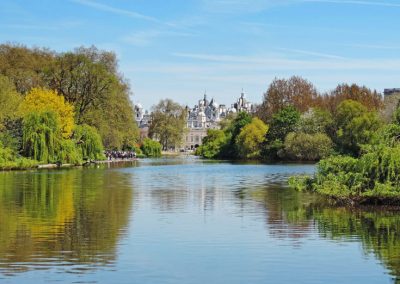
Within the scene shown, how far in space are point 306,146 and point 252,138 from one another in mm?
11507

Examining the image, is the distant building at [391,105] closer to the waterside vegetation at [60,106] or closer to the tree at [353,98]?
the tree at [353,98]

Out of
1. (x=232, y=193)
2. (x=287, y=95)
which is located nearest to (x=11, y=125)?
(x=232, y=193)

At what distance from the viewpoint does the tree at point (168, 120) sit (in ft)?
467

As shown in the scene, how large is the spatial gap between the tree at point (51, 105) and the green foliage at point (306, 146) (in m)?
25.8

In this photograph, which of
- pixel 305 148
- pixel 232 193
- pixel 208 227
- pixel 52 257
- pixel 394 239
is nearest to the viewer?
pixel 52 257

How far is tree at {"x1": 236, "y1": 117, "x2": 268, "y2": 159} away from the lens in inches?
3492

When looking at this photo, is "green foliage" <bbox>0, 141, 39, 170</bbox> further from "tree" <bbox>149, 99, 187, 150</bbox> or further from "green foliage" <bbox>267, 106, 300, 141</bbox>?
"tree" <bbox>149, 99, 187, 150</bbox>

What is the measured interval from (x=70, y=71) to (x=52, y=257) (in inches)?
2235

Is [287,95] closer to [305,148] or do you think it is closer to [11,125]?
[305,148]

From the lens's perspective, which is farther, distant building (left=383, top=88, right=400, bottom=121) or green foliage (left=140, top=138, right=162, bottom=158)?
green foliage (left=140, top=138, right=162, bottom=158)

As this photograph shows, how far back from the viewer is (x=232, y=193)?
106ft

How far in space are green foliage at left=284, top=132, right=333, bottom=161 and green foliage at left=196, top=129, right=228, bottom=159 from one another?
2232cm

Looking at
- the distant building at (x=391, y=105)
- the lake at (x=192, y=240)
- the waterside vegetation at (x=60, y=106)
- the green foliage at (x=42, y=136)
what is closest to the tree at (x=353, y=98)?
the distant building at (x=391, y=105)

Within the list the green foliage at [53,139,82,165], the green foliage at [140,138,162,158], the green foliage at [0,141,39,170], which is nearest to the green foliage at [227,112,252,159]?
the green foliage at [140,138,162,158]
